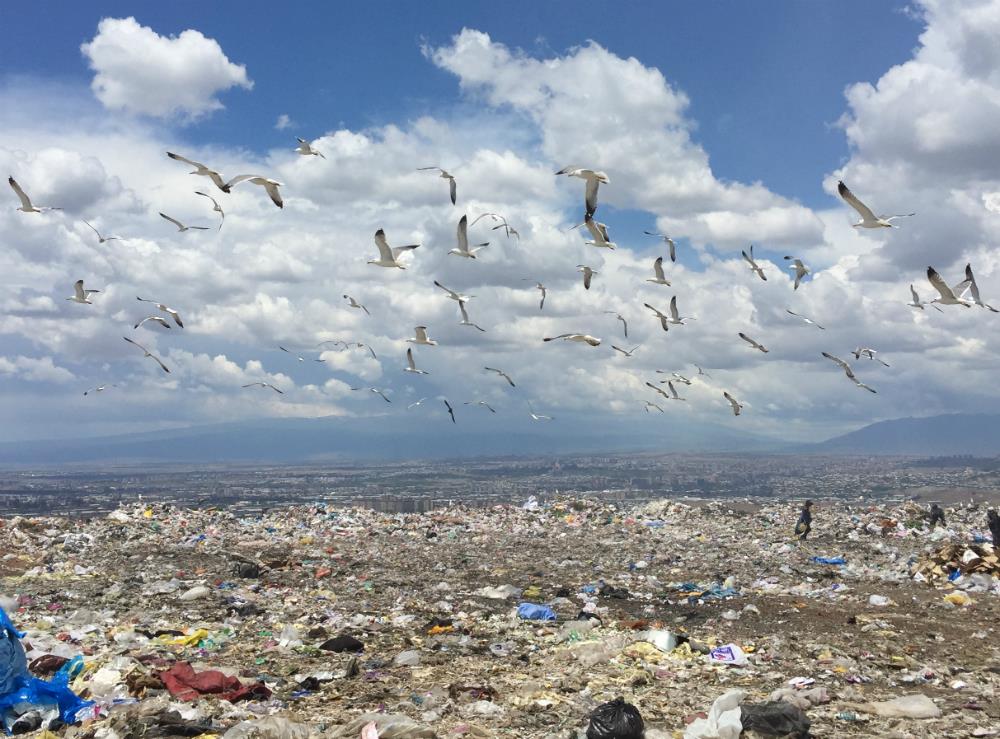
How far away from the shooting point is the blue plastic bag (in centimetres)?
877

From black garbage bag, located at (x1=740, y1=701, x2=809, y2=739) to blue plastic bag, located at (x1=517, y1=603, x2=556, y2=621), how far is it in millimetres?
3855

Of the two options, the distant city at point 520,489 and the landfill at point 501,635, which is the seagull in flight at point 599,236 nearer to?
the landfill at point 501,635

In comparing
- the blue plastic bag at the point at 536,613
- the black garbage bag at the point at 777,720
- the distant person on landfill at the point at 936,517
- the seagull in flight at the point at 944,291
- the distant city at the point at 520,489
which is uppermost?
the seagull in flight at the point at 944,291

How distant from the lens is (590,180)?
9.61 meters

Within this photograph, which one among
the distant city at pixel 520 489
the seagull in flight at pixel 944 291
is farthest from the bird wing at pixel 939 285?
the distant city at pixel 520 489

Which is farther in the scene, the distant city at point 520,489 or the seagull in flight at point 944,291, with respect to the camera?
the distant city at point 520,489

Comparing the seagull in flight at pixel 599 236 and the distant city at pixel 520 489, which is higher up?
the seagull in flight at pixel 599 236

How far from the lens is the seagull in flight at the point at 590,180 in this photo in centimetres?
941

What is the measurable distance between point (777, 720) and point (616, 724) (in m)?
1.06

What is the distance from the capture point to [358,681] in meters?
6.42

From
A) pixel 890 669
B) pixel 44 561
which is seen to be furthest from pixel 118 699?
pixel 44 561

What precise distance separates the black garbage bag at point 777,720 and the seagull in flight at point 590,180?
244 inches

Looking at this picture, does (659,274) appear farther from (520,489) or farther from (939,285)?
(520,489)

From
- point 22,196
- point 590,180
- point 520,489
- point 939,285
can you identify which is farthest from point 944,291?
point 520,489
